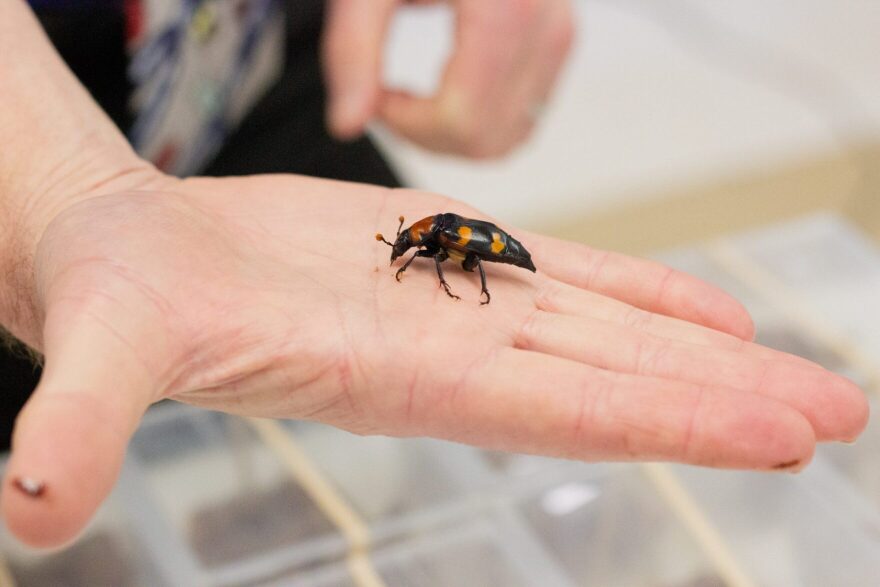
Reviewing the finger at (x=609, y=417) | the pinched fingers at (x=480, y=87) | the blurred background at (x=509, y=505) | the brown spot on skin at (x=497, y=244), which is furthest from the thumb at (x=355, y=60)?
the finger at (x=609, y=417)

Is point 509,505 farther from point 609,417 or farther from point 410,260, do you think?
point 609,417

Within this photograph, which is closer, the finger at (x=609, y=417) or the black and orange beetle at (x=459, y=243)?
the finger at (x=609, y=417)

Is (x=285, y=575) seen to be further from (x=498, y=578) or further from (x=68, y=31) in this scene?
(x=68, y=31)

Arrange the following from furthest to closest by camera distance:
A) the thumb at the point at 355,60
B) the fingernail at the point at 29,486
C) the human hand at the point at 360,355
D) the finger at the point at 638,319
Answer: the thumb at the point at 355,60
the finger at the point at 638,319
the human hand at the point at 360,355
the fingernail at the point at 29,486

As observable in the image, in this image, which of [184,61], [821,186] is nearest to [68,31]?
[184,61]

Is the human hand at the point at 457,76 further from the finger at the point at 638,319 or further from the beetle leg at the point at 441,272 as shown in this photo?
the finger at the point at 638,319

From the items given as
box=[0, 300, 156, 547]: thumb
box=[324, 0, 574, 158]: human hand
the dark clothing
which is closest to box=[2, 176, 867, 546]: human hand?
box=[0, 300, 156, 547]: thumb

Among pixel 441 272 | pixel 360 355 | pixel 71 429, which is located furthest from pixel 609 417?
pixel 71 429
